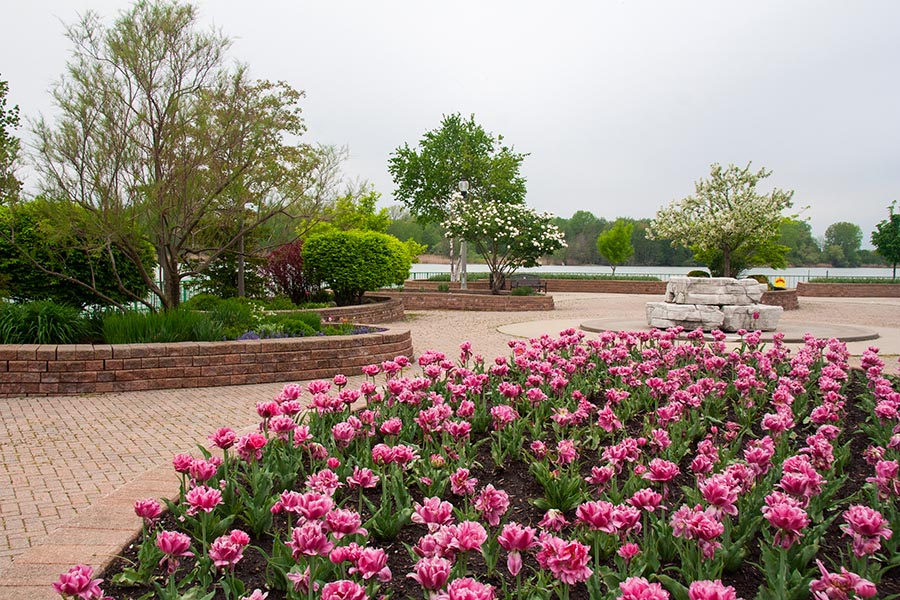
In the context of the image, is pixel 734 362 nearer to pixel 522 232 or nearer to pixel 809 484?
pixel 809 484

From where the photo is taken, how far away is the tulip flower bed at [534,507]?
214 centimetres

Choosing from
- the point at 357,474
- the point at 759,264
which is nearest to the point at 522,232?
the point at 759,264

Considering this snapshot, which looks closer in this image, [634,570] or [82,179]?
[634,570]

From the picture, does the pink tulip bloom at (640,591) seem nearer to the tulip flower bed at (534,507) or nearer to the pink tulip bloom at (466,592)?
the tulip flower bed at (534,507)

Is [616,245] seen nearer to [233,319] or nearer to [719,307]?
[719,307]

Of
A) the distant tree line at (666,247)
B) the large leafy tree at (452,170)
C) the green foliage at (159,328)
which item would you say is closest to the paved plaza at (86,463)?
the green foliage at (159,328)

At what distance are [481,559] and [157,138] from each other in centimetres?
822

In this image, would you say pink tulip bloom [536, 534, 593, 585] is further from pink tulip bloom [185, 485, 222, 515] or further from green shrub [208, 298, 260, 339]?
green shrub [208, 298, 260, 339]

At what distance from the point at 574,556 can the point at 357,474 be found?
47.8 inches

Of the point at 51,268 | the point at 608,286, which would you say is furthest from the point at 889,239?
the point at 51,268

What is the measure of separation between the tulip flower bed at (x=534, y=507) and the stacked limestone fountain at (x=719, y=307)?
8645mm

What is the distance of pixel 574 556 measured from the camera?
1.91m

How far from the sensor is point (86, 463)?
4895 millimetres

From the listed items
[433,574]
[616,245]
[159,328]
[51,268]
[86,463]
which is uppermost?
[616,245]
